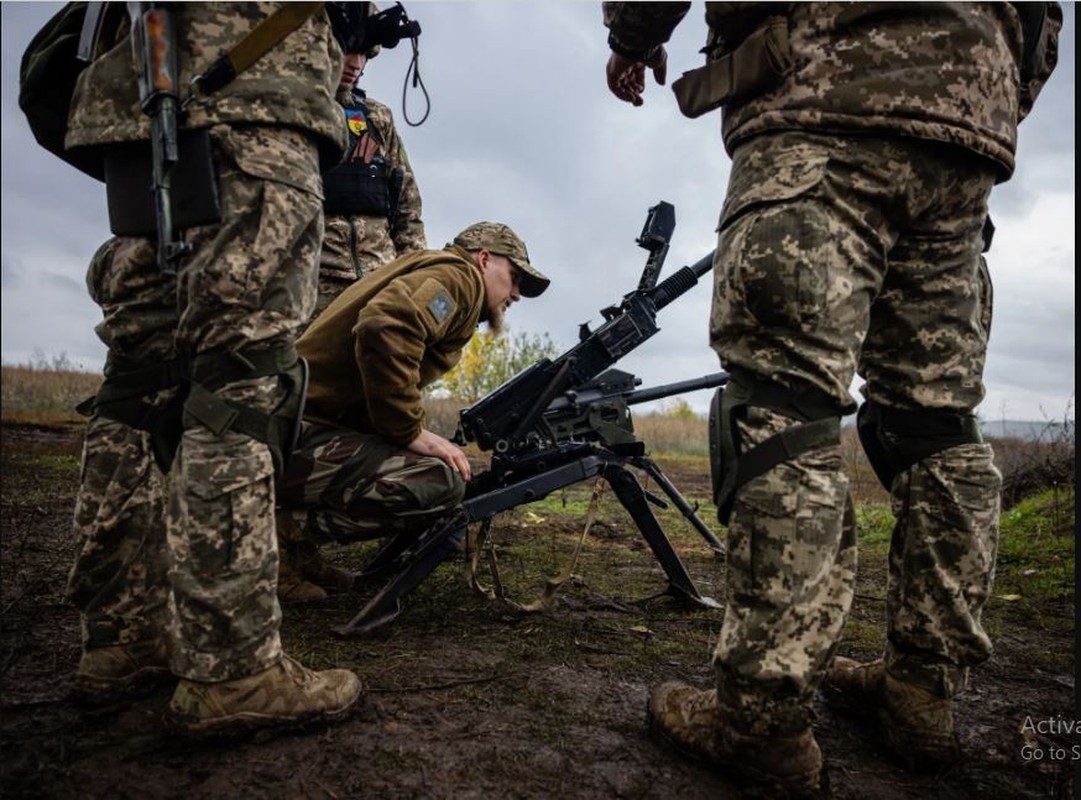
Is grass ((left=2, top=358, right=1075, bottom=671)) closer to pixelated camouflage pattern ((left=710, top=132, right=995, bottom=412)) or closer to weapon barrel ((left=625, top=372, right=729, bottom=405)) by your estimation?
weapon barrel ((left=625, top=372, right=729, bottom=405))

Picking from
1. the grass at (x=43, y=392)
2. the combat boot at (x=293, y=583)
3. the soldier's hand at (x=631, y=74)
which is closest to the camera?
the soldier's hand at (x=631, y=74)

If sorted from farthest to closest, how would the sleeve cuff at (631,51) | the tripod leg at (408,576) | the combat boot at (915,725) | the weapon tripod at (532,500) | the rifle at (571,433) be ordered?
the rifle at (571,433) → the weapon tripod at (532,500) → the tripod leg at (408,576) → the sleeve cuff at (631,51) → the combat boot at (915,725)

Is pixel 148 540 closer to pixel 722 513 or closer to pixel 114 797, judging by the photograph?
→ pixel 114 797

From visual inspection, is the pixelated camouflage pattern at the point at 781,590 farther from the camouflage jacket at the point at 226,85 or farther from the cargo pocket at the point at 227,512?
the camouflage jacket at the point at 226,85

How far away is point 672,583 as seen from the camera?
305 cm

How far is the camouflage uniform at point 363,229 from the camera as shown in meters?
3.87

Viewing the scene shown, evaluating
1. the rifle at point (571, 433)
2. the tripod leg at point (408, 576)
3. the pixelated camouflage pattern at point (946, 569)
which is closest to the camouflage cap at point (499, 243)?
the rifle at point (571, 433)

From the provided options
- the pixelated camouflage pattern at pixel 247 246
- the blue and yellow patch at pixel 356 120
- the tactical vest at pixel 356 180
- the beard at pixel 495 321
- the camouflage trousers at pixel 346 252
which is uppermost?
the blue and yellow patch at pixel 356 120

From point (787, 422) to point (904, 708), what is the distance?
83 cm

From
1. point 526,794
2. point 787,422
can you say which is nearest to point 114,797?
point 526,794

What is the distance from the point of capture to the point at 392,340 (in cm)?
257

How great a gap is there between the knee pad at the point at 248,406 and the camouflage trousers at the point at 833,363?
1057 millimetres

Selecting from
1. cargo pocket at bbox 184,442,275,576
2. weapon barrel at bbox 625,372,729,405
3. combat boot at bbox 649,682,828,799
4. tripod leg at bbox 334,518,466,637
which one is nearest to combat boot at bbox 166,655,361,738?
cargo pocket at bbox 184,442,275,576

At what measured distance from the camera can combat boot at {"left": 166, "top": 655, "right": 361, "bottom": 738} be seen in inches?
63.5
